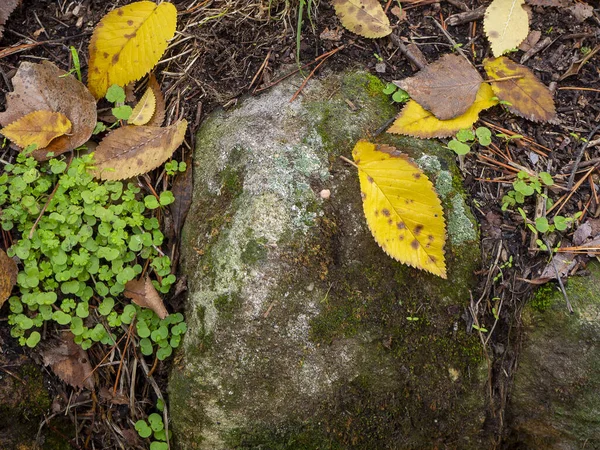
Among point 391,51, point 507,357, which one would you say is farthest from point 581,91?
point 507,357

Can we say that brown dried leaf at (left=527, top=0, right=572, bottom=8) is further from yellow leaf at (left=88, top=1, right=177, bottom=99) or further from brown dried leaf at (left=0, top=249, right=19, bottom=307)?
brown dried leaf at (left=0, top=249, right=19, bottom=307)

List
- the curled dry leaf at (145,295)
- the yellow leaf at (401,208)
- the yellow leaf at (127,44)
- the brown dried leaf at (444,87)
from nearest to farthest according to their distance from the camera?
the yellow leaf at (401,208)
the curled dry leaf at (145,295)
the brown dried leaf at (444,87)
the yellow leaf at (127,44)

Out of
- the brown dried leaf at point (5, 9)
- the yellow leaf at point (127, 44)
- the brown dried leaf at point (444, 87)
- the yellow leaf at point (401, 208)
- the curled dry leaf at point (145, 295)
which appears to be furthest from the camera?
the brown dried leaf at point (5, 9)

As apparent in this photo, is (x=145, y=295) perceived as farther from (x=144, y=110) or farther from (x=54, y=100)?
(x=54, y=100)

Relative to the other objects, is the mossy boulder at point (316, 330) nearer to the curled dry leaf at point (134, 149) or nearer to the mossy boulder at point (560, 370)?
the mossy boulder at point (560, 370)

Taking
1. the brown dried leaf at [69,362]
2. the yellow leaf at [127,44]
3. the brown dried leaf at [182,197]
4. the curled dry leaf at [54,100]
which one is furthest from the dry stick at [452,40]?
the brown dried leaf at [69,362]

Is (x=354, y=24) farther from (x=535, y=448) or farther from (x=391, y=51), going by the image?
(x=535, y=448)
